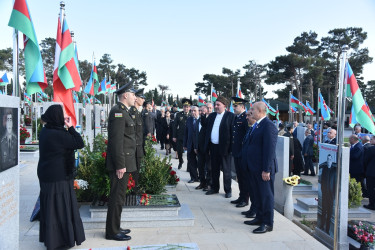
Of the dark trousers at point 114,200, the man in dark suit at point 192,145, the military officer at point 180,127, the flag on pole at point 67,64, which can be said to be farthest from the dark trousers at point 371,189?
the flag on pole at point 67,64

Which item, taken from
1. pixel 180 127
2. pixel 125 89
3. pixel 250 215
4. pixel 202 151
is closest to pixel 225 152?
pixel 202 151

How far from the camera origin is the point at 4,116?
2752 millimetres

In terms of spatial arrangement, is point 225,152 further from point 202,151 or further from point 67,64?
point 67,64

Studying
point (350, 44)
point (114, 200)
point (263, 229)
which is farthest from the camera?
point (350, 44)

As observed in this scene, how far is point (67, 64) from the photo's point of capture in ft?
17.7

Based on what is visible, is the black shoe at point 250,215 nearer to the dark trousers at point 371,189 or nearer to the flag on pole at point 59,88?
the flag on pole at point 59,88

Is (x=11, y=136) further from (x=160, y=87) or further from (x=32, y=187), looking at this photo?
(x=160, y=87)

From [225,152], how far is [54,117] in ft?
12.2

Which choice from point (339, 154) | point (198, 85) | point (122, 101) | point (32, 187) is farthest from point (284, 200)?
point (198, 85)

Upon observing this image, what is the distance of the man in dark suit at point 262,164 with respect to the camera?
4688 mm

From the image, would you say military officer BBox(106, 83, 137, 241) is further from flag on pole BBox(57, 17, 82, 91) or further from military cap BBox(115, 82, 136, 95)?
flag on pole BBox(57, 17, 82, 91)

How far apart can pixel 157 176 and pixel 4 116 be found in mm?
3506

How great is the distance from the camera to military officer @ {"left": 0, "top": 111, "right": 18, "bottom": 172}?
2713 mm

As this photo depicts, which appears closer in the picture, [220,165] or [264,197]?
[264,197]
